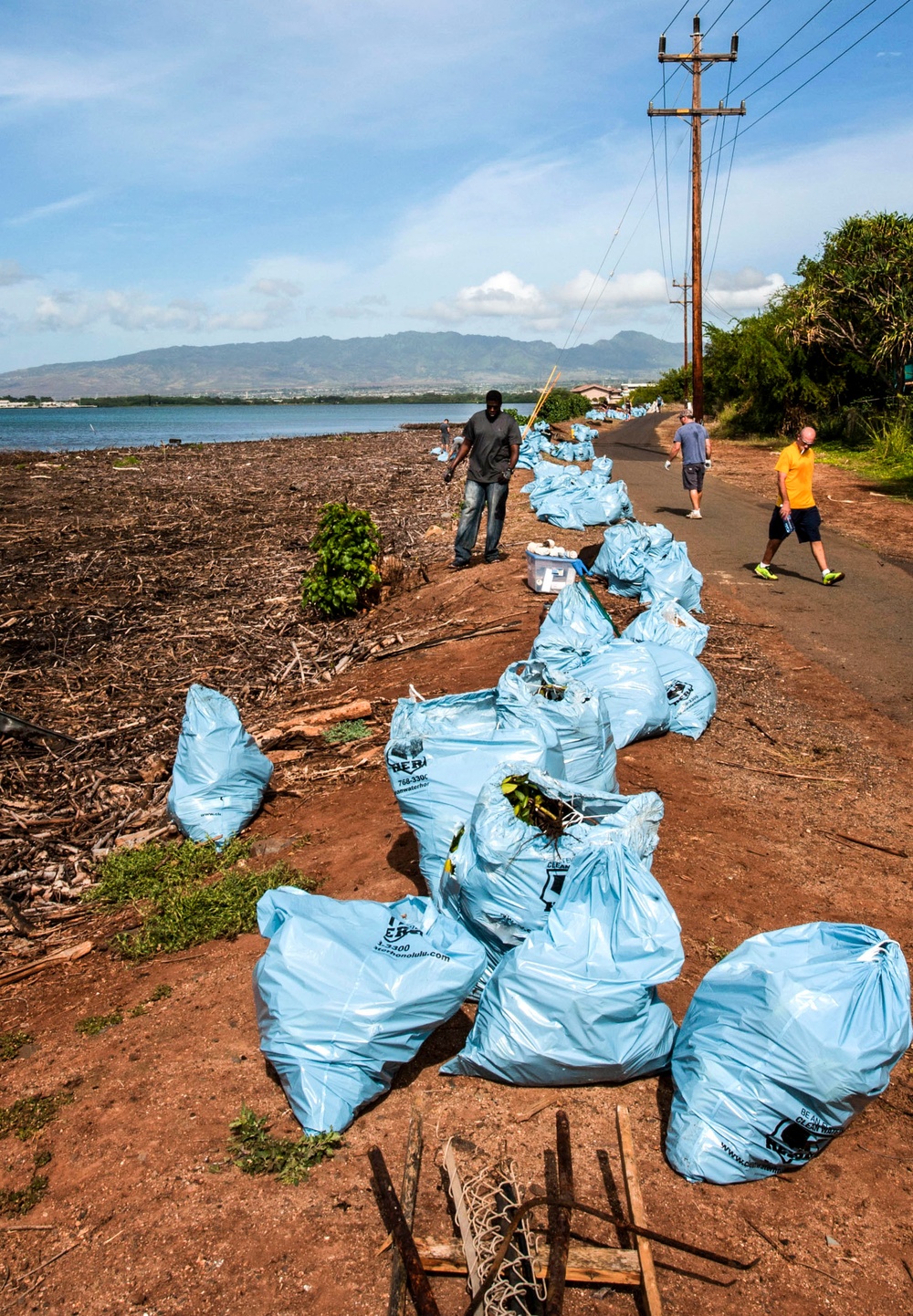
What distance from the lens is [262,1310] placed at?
87.8 inches

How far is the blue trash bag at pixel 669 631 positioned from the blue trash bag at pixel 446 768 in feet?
9.90

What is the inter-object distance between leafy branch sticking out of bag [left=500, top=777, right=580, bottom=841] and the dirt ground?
0.77 m

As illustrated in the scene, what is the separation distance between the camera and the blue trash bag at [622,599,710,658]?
6617mm

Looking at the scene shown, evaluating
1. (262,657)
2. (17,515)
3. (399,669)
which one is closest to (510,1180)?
(399,669)

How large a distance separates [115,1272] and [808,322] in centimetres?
2630

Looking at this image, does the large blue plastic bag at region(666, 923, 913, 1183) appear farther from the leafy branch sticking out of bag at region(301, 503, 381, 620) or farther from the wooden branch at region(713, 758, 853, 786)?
the leafy branch sticking out of bag at region(301, 503, 381, 620)

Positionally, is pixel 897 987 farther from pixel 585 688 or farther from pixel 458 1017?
pixel 585 688

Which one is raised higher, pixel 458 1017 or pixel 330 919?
pixel 330 919

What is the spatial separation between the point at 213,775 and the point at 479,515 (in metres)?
5.51

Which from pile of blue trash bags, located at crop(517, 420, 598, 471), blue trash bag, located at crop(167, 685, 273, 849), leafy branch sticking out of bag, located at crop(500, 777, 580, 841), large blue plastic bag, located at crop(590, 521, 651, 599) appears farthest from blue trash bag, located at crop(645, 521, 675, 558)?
pile of blue trash bags, located at crop(517, 420, 598, 471)

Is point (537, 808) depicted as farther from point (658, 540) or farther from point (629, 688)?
point (658, 540)

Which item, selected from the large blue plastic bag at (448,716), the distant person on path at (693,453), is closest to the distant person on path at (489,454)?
the distant person on path at (693,453)

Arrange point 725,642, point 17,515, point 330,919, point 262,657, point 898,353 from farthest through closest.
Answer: point 898,353 < point 17,515 < point 262,657 < point 725,642 < point 330,919

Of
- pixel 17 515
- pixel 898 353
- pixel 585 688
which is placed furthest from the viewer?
pixel 898 353
